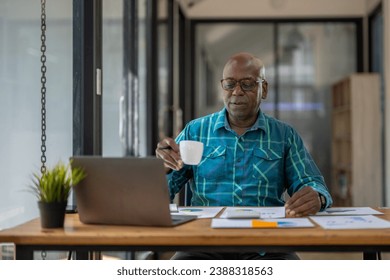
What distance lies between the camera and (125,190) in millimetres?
1580

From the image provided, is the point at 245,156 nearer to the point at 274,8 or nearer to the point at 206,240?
the point at 206,240

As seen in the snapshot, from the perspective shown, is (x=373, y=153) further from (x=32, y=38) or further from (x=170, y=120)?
(x=32, y=38)

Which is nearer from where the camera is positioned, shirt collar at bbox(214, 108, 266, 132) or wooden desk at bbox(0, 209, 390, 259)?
wooden desk at bbox(0, 209, 390, 259)

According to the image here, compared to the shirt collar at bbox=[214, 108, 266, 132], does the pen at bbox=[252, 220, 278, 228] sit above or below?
below

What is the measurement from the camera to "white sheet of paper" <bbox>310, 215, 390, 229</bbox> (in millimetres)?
1553

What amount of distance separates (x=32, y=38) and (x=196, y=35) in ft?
20.6

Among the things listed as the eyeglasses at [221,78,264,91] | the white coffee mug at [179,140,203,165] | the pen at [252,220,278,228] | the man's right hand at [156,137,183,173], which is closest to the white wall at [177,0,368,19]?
the eyeglasses at [221,78,264,91]

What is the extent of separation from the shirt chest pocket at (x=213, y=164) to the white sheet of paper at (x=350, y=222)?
61cm

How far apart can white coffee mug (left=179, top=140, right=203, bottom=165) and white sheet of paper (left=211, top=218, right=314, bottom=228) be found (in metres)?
0.23

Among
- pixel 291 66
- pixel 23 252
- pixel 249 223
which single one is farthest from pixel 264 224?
pixel 291 66

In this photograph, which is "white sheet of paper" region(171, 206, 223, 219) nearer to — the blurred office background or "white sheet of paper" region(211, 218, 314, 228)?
"white sheet of paper" region(211, 218, 314, 228)

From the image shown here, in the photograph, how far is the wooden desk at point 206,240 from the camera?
1429 millimetres

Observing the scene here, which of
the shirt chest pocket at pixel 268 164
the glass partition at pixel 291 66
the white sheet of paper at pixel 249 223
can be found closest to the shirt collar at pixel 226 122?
the shirt chest pocket at pixel 268 164

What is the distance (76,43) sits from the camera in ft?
8.70
